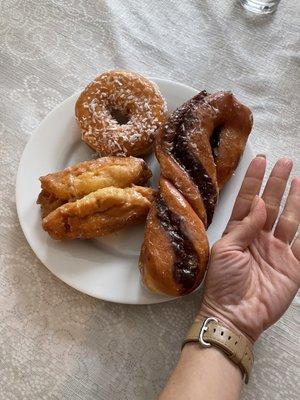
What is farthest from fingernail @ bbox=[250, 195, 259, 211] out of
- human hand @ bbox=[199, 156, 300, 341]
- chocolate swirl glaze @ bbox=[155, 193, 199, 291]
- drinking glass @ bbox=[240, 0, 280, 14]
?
drinking glass @ bbox=[240, 0, 280, 14]

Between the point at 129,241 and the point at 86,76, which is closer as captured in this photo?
the point at 129,241

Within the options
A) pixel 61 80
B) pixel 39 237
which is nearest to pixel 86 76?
pixel 61 80

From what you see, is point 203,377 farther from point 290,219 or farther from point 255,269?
point 290,219

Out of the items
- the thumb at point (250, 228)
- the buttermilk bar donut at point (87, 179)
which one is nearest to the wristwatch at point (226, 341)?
the thumb at point (250, 228)

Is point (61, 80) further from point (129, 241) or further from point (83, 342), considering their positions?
point (83, 342)

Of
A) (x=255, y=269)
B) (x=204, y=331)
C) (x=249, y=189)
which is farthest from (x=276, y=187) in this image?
(x=204, y=331)

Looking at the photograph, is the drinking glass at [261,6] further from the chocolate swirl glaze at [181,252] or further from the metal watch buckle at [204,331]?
the metal watch buckle at [204,331]

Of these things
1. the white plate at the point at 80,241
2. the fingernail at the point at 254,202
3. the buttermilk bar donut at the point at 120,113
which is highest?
the fingernail at the point at 254,202

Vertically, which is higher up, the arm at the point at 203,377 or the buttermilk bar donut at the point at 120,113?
the buttermilk bar donut at the point at 120,113
